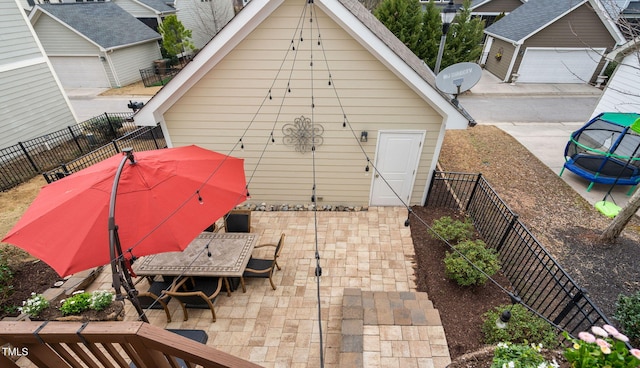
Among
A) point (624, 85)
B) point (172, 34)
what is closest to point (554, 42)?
point (624, 85)

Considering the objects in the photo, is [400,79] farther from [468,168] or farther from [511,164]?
[511,164]

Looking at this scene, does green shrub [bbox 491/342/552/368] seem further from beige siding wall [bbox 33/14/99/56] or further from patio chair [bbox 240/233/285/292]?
beige siding wall [bbox 33/14/99/56]

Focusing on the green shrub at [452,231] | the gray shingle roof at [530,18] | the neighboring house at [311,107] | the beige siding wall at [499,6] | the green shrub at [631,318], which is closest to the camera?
the green shrub at [631,318]

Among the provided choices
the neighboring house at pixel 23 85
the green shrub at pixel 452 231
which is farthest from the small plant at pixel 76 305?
the neighboring house at pixel 23 85

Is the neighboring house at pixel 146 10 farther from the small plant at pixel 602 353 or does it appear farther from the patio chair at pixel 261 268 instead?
the small plant at pixel 602 353

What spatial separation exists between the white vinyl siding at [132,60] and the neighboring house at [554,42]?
27.3 metres

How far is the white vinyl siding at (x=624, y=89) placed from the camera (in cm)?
1030

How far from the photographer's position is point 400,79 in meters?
6.22

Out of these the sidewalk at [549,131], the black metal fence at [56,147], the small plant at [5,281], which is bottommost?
the sidewalk at [549,131]

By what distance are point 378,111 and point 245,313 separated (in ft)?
17.5

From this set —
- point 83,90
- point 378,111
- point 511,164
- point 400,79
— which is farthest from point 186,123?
point 83,90

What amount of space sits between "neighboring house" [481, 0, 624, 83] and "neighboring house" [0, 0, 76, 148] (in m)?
25.7

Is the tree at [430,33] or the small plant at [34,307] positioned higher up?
the tree at [430,33]

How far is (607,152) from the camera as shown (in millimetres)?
8711
